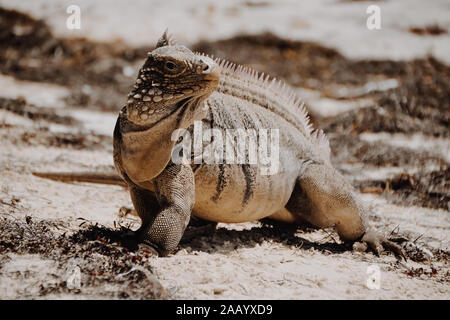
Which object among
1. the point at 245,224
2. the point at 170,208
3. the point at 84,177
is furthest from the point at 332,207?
the point at 84,177

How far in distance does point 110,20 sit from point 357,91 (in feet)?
27.4

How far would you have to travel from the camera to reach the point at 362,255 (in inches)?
184

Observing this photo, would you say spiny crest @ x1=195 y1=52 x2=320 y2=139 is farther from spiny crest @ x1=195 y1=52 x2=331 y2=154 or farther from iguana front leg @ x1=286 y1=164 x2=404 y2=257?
iguana front leg @ x1=286 y1=164 x2=404 y2=257

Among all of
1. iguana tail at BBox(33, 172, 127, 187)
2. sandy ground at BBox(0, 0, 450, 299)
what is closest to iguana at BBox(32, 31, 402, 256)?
sandy ground at BBox(0, 0, 450, 299)

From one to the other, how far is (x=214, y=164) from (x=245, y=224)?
61.0 inches

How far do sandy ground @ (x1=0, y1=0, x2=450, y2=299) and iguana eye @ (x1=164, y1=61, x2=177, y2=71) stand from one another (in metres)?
1.31

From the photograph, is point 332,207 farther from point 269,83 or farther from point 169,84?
point 169,84

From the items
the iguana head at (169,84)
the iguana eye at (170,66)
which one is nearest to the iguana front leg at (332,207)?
the iguana head at (169,84)

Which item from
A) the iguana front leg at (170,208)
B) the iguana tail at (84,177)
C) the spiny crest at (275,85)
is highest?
the spiny crest at (275,85)

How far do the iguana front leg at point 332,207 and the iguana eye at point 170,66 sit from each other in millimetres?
1970

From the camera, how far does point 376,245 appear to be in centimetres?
480

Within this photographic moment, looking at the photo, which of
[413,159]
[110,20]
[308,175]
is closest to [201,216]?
[308,175]

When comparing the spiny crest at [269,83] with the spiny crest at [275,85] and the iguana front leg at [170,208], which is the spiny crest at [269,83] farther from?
the iguana front leg at [170,208]

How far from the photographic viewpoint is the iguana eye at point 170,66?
10.8 ft
